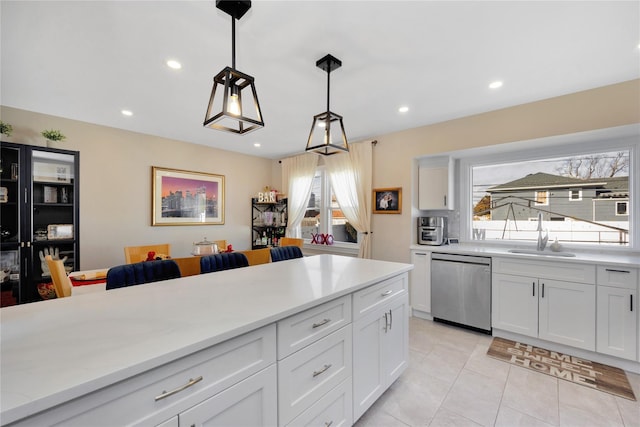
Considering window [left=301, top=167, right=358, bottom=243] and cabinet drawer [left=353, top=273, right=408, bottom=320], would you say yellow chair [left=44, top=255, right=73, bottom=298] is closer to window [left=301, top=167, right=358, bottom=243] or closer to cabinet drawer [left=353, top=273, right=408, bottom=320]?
cabinet drawer [left=353, top=273, right=408, bottom=320]

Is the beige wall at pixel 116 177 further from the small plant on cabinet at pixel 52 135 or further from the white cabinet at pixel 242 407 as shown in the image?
the white cabinet at pixel 242 407

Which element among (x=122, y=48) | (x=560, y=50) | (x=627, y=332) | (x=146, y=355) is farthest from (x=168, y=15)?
(x=627, y=332)

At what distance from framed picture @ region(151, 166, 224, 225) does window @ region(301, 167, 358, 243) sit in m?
→ 1.67

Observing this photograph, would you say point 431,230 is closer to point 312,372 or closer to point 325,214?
point 325,214

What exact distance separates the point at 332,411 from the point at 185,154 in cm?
422

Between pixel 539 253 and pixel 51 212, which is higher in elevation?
pixel 51 212

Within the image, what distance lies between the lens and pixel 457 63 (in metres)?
2.12

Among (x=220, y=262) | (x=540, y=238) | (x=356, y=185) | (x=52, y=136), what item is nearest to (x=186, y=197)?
(x=52, y=136)

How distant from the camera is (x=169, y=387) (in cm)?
84

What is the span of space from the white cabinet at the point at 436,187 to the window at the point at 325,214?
4.34 feet

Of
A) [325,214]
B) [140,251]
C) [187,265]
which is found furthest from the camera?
[325,214]

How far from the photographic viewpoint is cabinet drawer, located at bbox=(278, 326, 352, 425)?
1.19 m

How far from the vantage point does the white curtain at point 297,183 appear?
4844 millimetres

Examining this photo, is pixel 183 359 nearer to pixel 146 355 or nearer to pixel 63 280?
pixel 146 355
